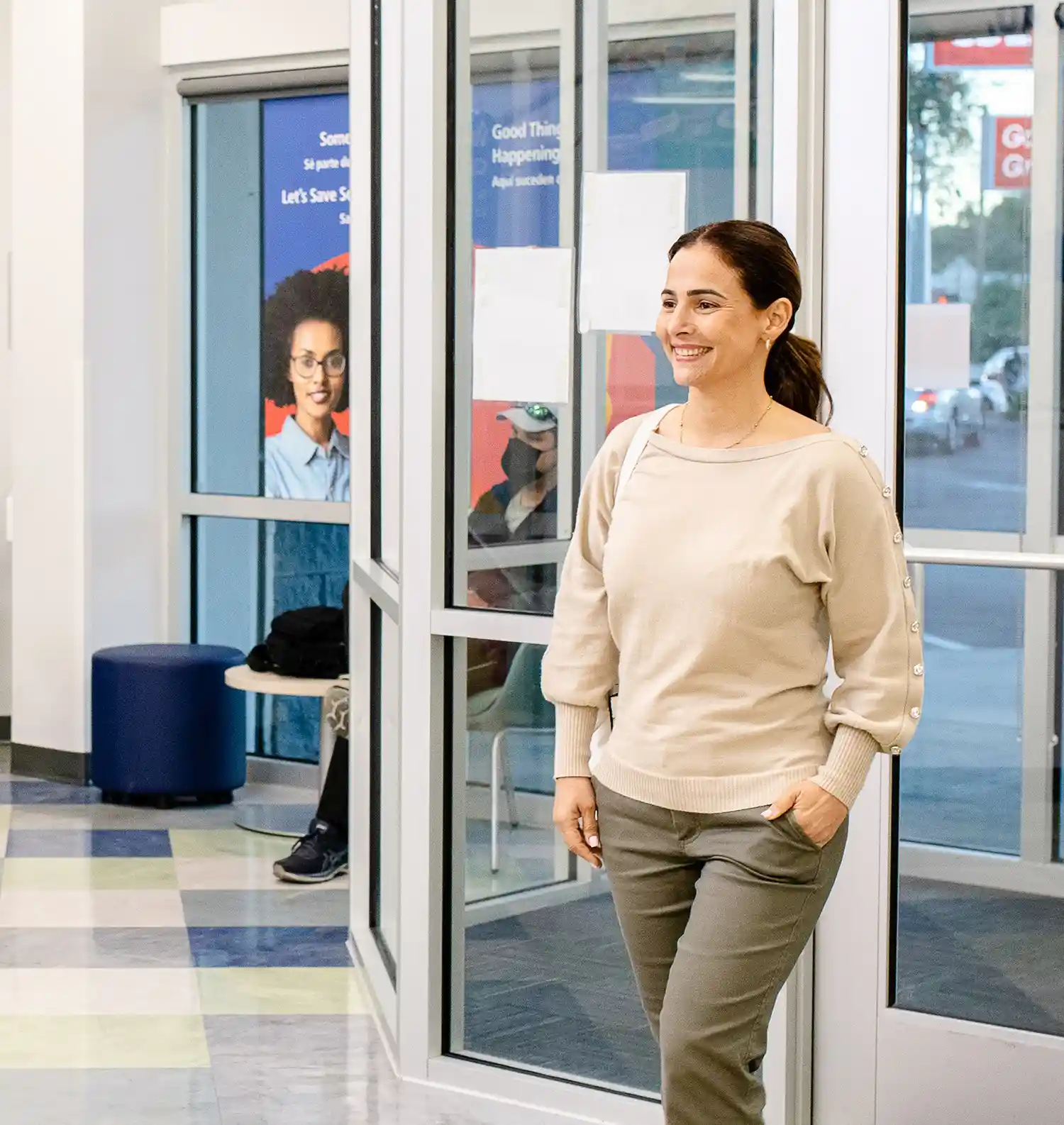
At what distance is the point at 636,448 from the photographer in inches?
95.9

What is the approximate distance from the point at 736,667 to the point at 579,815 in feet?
1.10

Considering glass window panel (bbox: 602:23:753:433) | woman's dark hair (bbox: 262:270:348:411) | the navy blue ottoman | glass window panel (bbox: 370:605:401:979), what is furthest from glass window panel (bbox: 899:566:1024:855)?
woman's dark hair (bbox: 262:270:348:411)

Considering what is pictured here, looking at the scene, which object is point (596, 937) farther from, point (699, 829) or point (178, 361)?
point (178, 361)

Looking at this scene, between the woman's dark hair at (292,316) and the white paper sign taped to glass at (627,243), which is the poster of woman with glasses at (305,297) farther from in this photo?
the white paper sign taped to glass at (627,243)

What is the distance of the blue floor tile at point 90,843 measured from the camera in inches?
226

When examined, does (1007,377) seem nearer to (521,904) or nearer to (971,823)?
(971,823)

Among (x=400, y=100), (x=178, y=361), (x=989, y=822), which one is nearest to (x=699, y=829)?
(x=989, y=822)

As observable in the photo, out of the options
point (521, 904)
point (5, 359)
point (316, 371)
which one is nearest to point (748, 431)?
point (521, 904)

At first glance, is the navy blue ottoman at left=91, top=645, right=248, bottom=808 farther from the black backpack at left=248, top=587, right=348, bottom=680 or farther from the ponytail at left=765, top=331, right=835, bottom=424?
the ponytail at left=765, top=331, right=835, bottom=424

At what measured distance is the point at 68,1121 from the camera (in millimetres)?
3539

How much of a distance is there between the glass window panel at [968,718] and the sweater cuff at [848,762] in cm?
90

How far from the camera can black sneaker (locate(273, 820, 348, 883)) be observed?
5.48 m

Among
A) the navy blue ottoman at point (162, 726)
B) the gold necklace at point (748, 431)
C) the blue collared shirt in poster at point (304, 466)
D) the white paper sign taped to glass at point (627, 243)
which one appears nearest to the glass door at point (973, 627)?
the white paper sign taped to glass at point (627, 243)

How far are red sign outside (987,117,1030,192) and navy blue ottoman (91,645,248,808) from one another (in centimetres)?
399
